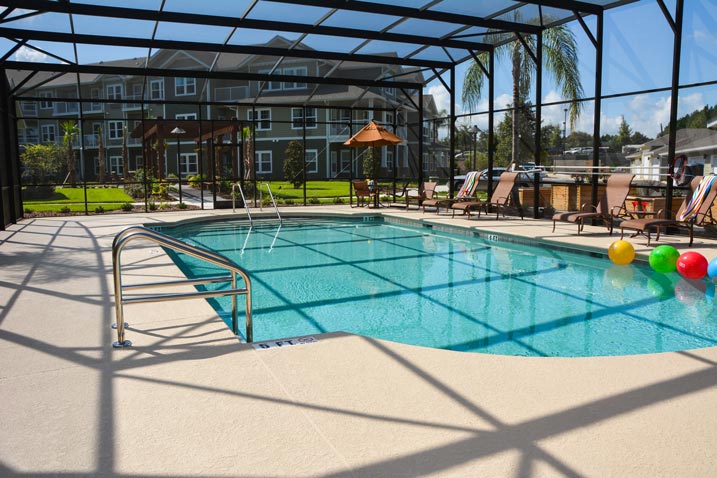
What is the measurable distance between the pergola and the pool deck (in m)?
6.99

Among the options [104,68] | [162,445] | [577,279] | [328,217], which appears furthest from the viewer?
[328,217]

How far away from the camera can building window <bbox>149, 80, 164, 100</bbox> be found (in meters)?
30.3

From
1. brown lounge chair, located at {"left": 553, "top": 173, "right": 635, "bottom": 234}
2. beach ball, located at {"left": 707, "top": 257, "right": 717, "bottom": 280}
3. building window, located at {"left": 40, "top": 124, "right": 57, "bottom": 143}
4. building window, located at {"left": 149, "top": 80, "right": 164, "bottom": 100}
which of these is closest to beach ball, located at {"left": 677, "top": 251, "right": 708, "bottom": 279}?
beach ball, located at {"left": 707, "top": 257, "right": 717, "bottom": 280}

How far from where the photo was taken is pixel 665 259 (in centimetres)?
700

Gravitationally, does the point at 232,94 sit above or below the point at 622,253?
above

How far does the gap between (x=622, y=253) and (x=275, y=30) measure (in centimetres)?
738

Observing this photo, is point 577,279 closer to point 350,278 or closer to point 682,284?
point 682,284

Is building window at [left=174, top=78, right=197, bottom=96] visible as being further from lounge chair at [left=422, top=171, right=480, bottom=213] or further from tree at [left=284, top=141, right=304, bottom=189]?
lounge chair at [left=422, top=171, right=480, bottom=213]

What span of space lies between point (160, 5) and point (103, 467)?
891cm

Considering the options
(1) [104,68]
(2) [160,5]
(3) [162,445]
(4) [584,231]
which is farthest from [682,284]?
(1) [104,68]

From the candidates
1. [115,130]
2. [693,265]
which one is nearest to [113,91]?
[115,130]

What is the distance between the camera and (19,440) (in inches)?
99.6

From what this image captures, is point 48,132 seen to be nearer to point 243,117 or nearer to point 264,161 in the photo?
point 264,161

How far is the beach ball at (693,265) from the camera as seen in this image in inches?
261
